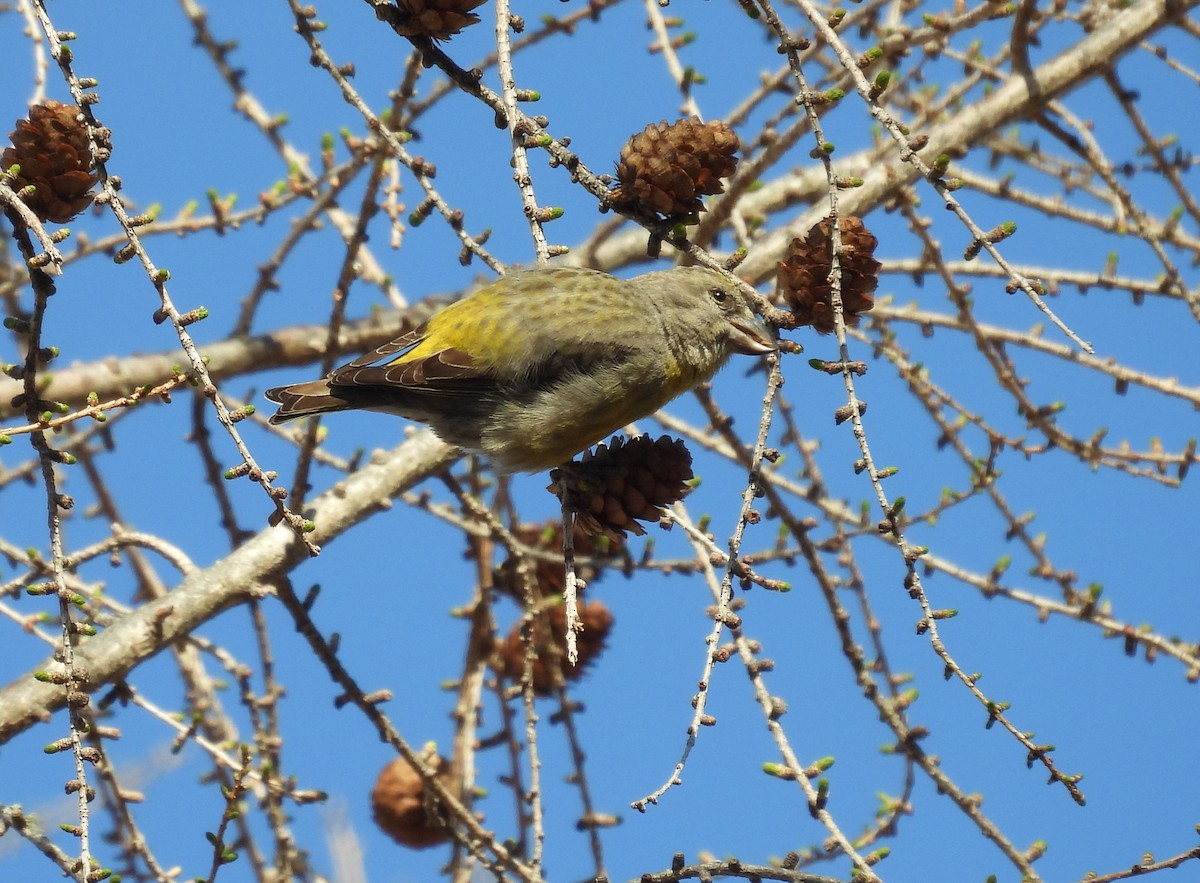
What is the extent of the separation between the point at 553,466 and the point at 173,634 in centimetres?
124

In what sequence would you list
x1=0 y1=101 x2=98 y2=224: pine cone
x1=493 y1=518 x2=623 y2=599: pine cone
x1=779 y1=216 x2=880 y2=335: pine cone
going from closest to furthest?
1. x1=0 y1=101 x2=98 y2=224: pine cone
2. x1=779 y1=216 x2=880 y2=335: pine cone
3. x1=493 y1=518 x2=623 y2=599: pine cone

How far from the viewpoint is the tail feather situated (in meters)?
3.90

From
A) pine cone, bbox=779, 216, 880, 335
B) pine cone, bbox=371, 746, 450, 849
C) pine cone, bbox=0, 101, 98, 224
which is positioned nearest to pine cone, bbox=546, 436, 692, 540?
pine cone, bbox=779, 216, 880, 335

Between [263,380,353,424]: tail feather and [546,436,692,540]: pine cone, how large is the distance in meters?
0.98

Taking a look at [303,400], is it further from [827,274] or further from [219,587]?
[827,274]

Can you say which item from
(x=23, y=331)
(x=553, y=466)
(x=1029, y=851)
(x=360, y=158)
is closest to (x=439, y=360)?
(x=553, y=466)

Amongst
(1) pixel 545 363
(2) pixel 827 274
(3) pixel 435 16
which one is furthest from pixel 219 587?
(2) pixel 827 274

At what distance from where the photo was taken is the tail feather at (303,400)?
12.8 feet

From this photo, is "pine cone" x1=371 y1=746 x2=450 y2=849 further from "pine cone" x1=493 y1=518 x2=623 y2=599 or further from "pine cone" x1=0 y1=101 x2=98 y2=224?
"pine cone" x1=0 y1=101 x2=98 y2=224

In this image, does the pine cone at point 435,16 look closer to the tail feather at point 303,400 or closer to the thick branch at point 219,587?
the tail feather at point 303,400

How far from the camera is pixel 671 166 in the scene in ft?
10.5

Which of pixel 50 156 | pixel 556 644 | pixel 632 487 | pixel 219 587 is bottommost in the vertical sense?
pixel 632 487

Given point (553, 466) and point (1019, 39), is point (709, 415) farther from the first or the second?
point (1019, 39)

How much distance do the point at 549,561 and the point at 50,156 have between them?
236cm
